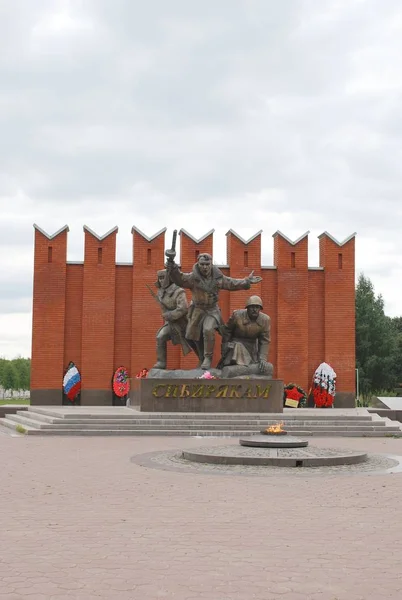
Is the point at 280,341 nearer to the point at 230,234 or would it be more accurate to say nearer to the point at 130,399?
the point at 230,234

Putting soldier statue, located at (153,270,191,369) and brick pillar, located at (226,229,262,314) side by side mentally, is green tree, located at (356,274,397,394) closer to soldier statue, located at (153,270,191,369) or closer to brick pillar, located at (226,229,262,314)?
brick pillar, located at (226,229,262,314)

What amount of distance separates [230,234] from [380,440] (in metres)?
14.1

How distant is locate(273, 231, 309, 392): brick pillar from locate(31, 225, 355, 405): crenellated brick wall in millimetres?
38

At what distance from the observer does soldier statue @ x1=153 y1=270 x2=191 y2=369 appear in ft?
62.8

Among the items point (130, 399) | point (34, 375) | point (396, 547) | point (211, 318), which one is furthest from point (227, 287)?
point (396, 547)

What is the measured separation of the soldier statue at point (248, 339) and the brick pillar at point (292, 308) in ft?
27.2

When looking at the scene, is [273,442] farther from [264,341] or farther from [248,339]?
[248,339]

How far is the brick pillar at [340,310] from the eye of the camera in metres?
27.3

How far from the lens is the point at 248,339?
1912cm

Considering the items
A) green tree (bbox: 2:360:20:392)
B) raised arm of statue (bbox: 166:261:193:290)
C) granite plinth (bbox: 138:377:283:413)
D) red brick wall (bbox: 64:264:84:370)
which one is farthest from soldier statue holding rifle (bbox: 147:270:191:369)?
green tree (bbox: 2:360:20:392)

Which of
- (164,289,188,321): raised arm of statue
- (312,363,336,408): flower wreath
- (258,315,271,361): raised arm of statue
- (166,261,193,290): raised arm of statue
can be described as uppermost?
(166,261,193,290): raised arm of statue

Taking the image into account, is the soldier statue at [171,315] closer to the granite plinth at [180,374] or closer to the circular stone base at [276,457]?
the granite plinth at [180,374]

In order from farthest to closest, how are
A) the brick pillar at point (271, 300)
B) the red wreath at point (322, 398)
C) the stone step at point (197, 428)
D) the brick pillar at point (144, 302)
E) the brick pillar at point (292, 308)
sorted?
the brick pillar at point (271, 300), the brick pillar at point (292, 308), the brick pillar at point (144, 302), the red wreath at point (322, 398), the stone step at point (197, 428)

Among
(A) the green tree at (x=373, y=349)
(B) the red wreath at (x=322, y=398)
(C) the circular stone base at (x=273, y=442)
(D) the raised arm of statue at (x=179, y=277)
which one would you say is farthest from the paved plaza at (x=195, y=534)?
(A) the green tree at (x=373, y=349)
